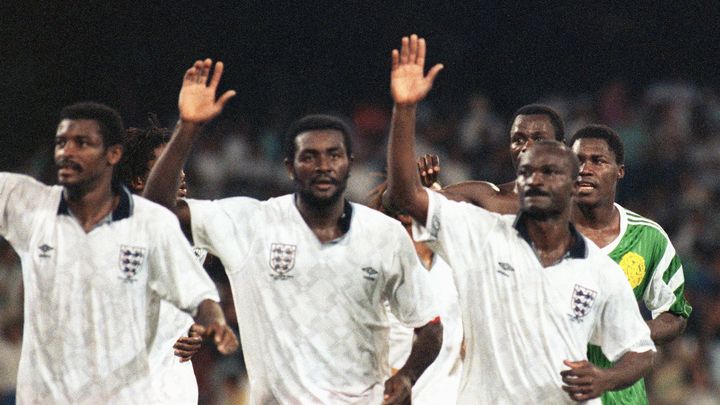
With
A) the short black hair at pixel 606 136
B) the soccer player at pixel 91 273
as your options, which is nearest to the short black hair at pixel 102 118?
the soccer player at pixel 91 273

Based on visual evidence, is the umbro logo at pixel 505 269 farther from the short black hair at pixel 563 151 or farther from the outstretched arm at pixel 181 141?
the outstretched arm at pixel 181 141

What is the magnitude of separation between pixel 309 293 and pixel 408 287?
0.47 meters

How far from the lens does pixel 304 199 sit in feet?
20.1

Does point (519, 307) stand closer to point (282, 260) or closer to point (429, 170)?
point (282, 260)

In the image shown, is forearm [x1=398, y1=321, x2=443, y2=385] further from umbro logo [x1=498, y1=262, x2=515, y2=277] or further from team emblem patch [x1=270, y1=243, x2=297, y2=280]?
team emblem patch [x1=270, y1=243, x2=297, y2=280]

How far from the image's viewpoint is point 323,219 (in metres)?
6.18

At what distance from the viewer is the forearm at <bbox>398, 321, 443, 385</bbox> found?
6176 millimetres

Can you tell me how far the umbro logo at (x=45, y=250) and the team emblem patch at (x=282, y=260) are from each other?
1.01m

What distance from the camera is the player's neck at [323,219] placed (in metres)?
6.16

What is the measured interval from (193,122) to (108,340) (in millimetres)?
1041

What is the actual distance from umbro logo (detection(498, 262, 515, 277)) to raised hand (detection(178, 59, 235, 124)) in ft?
4.69

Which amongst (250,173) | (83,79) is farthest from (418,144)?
(83,79)

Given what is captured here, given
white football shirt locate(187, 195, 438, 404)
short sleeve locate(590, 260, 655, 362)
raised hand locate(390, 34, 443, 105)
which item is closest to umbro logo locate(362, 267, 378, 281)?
white football shirt locate(187, 195, 438, 404)

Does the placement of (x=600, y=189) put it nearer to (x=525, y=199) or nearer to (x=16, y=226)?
(x=525, y=199)
